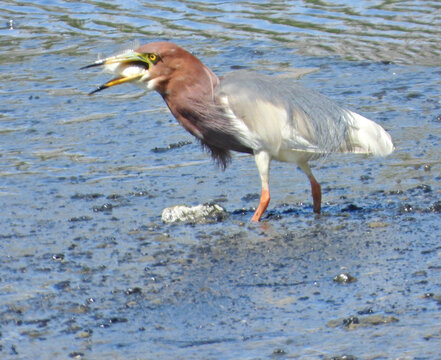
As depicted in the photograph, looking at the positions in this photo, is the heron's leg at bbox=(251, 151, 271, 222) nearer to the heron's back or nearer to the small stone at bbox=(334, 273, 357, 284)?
the heron's back

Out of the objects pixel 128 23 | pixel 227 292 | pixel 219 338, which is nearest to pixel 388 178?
pixel 227 292

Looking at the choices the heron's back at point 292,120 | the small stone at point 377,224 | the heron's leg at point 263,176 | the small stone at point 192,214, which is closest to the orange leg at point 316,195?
the heron's back at point 292,120

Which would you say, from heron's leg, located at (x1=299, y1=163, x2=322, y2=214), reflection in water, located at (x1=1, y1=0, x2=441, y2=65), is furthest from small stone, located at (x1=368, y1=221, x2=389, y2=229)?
reflection in water, located at (x1=1, y1=0, x2=441, y2=65)

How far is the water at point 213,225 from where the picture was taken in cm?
521

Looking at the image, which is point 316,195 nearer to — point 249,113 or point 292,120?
point 292,120

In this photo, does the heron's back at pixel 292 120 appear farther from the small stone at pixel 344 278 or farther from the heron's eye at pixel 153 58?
the small stone at pixel 344 278

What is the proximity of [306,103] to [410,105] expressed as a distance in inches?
111

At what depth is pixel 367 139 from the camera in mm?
7418

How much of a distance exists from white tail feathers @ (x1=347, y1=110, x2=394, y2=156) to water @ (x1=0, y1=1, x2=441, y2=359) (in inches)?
14.3

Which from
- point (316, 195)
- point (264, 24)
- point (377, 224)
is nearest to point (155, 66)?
point (316, 195)

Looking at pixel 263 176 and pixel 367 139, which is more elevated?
pixel 367 139

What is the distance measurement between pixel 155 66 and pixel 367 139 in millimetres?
1610

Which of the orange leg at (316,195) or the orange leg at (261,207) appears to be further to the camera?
the orange leg at (316,195)

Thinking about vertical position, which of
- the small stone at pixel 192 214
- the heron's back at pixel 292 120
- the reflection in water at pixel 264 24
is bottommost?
the small stone at pixel 192 214
